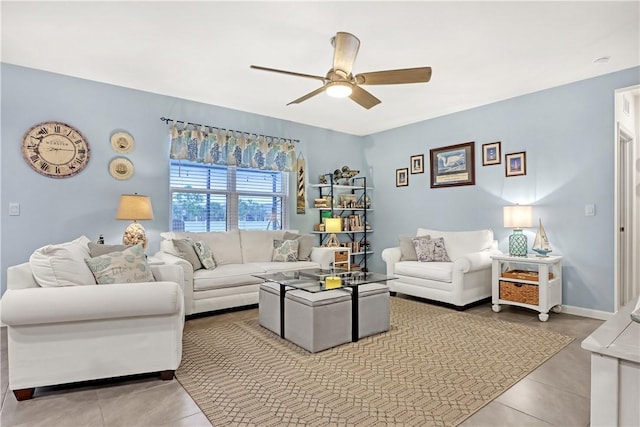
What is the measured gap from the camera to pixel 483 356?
2643 millimetres

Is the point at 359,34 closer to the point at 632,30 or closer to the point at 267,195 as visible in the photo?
the point at 632,30

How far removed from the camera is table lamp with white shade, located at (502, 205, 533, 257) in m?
3.91

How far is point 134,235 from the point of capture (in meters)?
3.84

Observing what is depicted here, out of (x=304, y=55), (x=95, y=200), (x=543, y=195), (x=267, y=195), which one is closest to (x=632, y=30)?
(x=543, y=195)

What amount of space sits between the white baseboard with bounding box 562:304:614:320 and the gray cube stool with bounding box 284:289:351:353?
2698 millimetres

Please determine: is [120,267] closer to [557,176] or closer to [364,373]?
[364,373]

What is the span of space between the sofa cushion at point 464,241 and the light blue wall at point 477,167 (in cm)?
27

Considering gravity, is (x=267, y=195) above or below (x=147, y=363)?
above

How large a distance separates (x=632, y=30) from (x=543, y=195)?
5.89 feet

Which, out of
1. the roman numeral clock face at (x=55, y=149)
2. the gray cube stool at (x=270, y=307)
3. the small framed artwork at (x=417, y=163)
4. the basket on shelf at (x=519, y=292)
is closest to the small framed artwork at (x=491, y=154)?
the small framed artwork at (x=417, y=163)

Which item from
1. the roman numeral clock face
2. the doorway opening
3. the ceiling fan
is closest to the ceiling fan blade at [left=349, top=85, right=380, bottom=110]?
the ceiling fan

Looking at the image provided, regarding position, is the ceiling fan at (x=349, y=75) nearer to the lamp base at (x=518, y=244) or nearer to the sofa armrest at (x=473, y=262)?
the sofa armrest at (x=473, y=262)

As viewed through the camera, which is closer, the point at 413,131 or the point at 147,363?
the point at 147,363

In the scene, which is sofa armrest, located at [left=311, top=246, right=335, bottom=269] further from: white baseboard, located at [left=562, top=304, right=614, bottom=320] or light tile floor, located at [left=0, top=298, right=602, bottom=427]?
white baseboard, located at [left=562, top=304, right=614, bottom=320]
